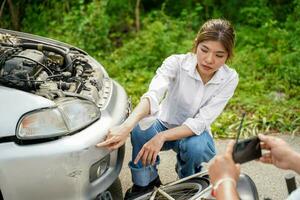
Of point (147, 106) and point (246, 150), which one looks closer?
point (246, 150)

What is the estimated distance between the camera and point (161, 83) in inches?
117

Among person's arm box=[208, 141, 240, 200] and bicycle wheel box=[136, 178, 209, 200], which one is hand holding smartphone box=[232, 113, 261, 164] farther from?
bicycle wheel box=[136, 178, 209, 200]

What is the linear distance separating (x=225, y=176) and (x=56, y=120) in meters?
1.06

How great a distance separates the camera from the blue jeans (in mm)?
2945

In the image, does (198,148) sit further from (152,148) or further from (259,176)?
(259,176)

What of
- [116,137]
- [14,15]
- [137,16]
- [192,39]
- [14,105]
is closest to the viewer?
[14,105]

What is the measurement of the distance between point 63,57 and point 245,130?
6.23 ft

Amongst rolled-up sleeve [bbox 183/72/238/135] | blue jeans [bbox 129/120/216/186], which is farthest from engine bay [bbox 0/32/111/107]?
rolled-up sleeve [bbox 183/72/238/135]

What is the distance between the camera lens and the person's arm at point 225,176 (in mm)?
1679

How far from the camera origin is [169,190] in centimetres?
274

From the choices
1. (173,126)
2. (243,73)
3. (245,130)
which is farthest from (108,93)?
(243,73)

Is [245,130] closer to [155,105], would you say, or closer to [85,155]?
[155,105]

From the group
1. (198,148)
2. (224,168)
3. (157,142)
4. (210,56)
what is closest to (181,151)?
(198,148)

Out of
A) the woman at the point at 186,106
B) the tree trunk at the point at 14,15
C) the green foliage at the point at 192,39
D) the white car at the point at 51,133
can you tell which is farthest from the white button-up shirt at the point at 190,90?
the tree trunk at the point at 14,15
